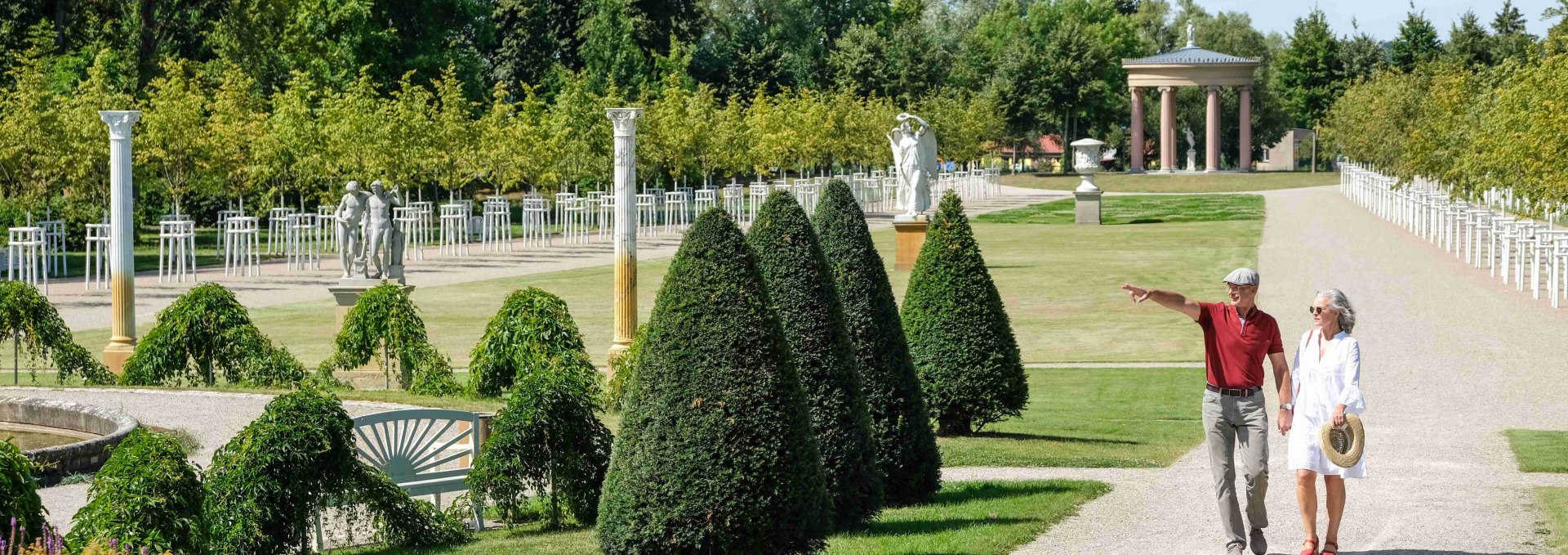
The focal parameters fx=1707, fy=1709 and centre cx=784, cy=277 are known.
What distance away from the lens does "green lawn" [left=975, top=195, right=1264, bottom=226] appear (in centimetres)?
4772

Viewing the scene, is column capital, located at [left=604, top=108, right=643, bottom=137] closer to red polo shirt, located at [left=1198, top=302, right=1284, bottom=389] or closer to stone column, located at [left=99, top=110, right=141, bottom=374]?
stone column, located at [left=99, top=110, right=141, bottom=374]

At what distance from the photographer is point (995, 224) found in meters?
45.9

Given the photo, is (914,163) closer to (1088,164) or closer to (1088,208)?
(1088,208)

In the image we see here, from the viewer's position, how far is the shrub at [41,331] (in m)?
15.1

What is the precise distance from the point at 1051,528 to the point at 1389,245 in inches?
1119

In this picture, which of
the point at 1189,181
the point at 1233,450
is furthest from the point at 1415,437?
the point at 1189,181

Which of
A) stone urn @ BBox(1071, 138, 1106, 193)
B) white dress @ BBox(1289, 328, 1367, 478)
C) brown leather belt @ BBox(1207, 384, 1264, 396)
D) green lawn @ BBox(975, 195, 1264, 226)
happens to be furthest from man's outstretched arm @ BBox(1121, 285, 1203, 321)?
green lawn @ BBox(975, 195, 1264, 226)

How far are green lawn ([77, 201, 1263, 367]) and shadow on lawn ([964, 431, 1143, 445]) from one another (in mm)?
2787

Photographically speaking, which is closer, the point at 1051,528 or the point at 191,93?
the point at 1051,528

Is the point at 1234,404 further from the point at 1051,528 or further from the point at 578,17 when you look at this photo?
the point at 578,17

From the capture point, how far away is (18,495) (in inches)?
264

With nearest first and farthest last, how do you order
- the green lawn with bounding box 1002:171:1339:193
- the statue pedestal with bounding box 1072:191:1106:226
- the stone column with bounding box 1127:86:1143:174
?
1. the statue pedestal with bounding box 1072:191:1106:226
2. the green lawn with bounding box 1002:171:1339:193
3. the stone column with bounding box 1127:86:1143:174

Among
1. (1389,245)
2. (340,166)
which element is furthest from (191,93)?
(1389,245)

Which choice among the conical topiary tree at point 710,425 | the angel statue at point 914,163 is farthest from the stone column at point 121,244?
the angel statue at point 914,163
